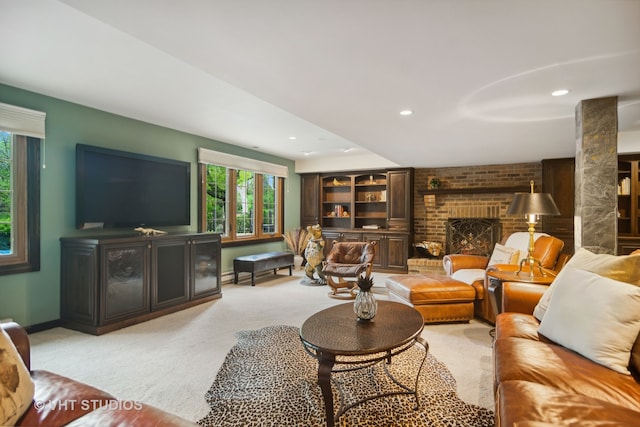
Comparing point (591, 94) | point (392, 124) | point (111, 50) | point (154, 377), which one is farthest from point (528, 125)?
point (154, 377)

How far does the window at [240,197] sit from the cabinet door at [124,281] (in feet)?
5.02

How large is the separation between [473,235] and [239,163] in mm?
4590

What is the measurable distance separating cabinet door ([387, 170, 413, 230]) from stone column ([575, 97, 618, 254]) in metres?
3.87

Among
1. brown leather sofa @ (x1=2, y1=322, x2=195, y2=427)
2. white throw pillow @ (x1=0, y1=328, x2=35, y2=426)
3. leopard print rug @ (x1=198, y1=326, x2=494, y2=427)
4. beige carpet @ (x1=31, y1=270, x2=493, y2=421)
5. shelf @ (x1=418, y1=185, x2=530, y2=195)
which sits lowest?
beige carpet @ (x1=31, y1=270, x2=493, y2=421)

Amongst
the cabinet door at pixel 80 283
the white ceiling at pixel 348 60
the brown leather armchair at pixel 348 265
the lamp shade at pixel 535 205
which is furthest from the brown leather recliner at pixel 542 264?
the cabinet door at pixel 80 283

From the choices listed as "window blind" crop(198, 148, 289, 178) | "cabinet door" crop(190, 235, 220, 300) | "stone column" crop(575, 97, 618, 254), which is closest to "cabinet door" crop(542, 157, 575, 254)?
"stone column" crop(575, 97, 618, 254)

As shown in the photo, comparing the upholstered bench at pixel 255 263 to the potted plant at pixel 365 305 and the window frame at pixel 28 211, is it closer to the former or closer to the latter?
the window frame at pixel 28 211

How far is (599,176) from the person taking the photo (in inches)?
102

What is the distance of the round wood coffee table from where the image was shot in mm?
1689

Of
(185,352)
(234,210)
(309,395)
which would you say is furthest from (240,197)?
(309,395)

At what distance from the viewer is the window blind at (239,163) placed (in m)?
5.14

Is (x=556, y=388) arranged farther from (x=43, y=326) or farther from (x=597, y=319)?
(x=43, y=326)

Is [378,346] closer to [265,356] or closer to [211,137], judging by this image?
[265,356]

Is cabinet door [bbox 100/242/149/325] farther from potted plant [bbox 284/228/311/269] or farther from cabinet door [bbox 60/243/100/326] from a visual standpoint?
potted plant [bbox 284/228/311/269]
